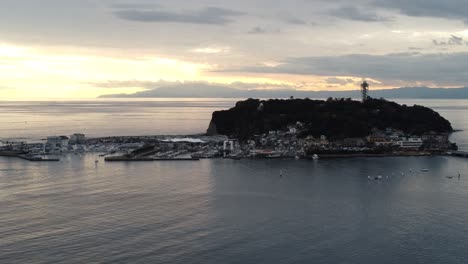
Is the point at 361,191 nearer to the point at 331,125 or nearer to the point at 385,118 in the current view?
Answer: the point at 331,125

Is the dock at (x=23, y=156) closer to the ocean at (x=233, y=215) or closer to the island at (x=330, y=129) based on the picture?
the ocean at (x=233, y=215)

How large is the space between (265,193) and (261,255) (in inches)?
259

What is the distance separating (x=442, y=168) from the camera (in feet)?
75.9

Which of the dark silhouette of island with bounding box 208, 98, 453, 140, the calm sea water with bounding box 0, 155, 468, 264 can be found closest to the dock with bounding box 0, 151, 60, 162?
the calm sea water with bounding box 0, 155, 468, 264

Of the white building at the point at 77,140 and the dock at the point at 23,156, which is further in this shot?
the white building at the point at 77,140

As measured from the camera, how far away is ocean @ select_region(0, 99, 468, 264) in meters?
11.0

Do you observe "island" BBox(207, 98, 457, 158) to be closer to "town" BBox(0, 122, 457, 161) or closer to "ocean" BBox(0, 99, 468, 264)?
"town" BBox(0, 122, 457, 161)

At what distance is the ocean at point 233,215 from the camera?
36.2 ft

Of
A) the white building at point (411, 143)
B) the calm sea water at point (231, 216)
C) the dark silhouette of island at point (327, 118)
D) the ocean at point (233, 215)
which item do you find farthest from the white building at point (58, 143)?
the white building at point (411, 143)

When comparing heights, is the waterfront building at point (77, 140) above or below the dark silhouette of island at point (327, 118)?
below

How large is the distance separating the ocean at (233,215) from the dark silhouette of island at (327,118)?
394 inches

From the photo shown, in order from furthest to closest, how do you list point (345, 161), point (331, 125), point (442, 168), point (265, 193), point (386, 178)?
1. point (331, 125)
2. point (345, 161)
3. point (442, 168)
4. point (386, 178)
5. point (265, 193)

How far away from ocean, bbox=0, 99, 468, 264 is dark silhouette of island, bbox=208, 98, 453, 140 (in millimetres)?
9995

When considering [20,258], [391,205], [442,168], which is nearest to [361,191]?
[391,205]
